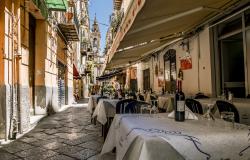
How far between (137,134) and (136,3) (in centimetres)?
275

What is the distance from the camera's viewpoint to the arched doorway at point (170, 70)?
10.5 metres

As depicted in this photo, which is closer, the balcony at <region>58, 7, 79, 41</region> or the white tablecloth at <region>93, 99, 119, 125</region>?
the white tablecloth at <region>93, 99, 119, 125</region>

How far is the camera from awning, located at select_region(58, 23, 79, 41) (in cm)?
1572

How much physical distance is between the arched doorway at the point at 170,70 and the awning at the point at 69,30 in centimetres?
674

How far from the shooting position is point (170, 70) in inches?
431

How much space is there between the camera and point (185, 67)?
9094 millimetres

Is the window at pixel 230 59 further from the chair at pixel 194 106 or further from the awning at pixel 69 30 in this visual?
the awning at pixel 69 30

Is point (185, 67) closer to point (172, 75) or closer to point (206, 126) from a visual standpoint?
point (172, 75)

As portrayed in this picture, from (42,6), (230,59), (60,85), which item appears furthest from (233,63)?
(60,85)

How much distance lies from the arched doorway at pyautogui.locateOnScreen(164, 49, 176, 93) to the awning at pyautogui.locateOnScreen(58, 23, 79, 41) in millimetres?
6736

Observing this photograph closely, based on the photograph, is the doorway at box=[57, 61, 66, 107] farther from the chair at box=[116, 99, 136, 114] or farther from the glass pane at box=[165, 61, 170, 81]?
the chair at box=[116, 99, 136, 114]

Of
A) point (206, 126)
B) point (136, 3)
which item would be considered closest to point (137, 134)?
point (206, 126)

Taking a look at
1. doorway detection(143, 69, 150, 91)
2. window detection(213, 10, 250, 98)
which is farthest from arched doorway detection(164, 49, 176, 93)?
doorway detection(143, 69, 150, 91)

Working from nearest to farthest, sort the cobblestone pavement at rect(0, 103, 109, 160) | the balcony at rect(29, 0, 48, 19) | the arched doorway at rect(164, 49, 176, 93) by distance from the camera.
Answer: the cobblestone pavement at rect(0, 103, 109, 160), the balcony at rect(29, 0, 48, 19), the arched doorway at rect(164, 49, 176, 93)
